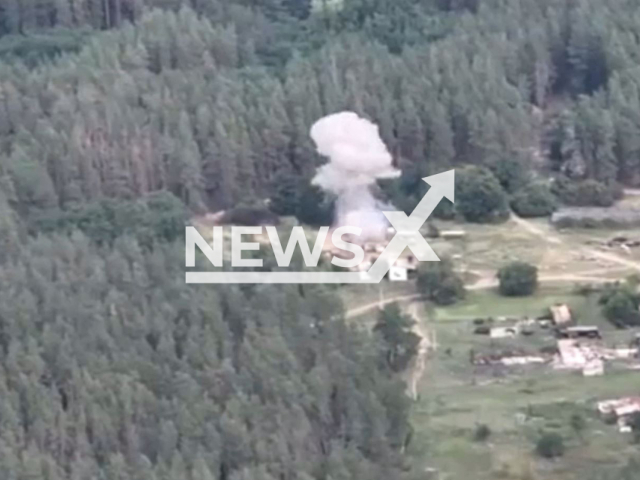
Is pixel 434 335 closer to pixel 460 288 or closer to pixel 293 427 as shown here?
pixel 460 288

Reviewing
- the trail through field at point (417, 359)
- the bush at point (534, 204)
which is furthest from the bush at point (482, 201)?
the trail through field at point (417, 359)

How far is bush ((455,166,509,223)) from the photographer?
97.8 feet

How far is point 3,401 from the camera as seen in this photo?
22.8 meters

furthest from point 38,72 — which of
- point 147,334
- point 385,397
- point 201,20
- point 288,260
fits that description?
point 385,397

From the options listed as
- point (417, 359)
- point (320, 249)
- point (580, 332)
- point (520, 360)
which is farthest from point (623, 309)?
point (320, 249)

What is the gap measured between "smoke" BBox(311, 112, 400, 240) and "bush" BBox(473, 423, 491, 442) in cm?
576

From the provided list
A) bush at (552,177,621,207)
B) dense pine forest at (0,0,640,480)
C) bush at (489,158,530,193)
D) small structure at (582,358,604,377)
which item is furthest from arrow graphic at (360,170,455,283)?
small structure at (582,358,604,377)

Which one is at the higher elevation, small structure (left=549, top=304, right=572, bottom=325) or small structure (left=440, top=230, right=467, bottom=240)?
small structure (left=440, top=230, right=467, bottom=240)

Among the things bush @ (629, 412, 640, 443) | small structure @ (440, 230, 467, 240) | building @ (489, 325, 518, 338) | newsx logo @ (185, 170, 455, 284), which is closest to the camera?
bush @ (629, 412, 640, 443)

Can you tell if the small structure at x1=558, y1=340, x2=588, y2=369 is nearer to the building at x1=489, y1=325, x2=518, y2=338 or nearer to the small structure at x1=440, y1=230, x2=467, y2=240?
the building at x1=489, y1=325, x2=518, y2=338

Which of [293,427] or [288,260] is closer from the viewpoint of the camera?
[293,427]

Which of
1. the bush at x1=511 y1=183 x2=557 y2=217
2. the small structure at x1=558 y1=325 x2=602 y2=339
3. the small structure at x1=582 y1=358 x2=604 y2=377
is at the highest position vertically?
the bush at x1=511 y1=183 x2=557 y2=217

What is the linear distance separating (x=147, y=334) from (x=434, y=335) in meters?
3.58

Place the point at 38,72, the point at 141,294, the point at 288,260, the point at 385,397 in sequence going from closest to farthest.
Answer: the point at 385,397 < the point at 141,294 < the point at 288,260 < the point at 38,72
